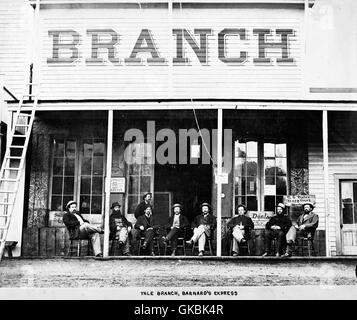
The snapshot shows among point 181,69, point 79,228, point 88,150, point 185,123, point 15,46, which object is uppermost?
point 15,46

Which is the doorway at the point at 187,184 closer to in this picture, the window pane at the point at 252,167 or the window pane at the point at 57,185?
the window pane at the point at 252,167

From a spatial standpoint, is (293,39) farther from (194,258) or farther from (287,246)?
(194,258)

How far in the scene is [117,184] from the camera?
9.11m

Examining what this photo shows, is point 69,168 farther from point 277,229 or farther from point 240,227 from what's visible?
point 277,229

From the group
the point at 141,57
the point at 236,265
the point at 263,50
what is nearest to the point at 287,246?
the point at 236,265

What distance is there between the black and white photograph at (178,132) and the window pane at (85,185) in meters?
0.03

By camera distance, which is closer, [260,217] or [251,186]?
[260,217]

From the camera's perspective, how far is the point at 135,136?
9.19 meters

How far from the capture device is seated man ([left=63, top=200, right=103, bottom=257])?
304 inches

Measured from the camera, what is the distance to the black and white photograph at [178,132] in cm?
800

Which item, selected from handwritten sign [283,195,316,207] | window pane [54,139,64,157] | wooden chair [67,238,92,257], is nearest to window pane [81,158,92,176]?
window pane [54,139,64,157]

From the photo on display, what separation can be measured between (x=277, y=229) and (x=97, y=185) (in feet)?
11.2

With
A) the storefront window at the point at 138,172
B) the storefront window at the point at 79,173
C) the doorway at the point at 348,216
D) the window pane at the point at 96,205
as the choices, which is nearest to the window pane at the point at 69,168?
the storefront window at the point at 79,173

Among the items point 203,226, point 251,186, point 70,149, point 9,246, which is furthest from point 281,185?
point 9,246
